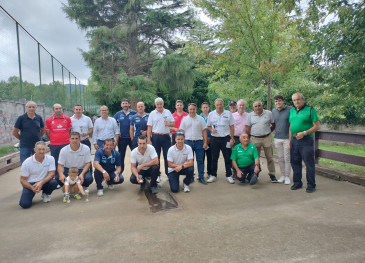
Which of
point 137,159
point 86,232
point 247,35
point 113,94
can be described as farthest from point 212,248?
point 113,94

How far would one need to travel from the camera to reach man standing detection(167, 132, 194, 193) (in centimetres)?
517

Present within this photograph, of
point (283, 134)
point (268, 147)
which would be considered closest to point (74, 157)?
point (268, 147)

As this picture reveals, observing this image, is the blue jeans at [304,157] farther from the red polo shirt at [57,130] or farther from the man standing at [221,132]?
the red polo shirt at [57,130]

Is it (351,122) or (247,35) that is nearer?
(247,35)

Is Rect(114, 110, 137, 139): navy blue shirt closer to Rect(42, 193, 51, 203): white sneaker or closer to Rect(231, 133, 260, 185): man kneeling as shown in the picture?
Rect(42, 193, 51, 203): white sneaker

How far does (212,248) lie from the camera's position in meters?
2.87

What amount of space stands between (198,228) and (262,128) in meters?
2.96

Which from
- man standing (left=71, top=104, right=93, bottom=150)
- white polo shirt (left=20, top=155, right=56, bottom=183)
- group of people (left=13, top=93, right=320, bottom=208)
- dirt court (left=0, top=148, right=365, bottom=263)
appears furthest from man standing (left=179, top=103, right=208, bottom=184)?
white polo shirt (left=20, top=155, right=56, bottom=183)

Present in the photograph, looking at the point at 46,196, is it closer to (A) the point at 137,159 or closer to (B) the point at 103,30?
(A) the point at 137,159

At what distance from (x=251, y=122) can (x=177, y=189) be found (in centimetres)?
211

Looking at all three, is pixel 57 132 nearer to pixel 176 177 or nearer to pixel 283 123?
pixel 176 177

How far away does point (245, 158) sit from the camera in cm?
552

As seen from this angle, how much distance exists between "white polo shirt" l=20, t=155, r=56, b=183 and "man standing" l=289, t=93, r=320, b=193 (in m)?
4.41

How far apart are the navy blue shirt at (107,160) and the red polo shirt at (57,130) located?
0.93 m
